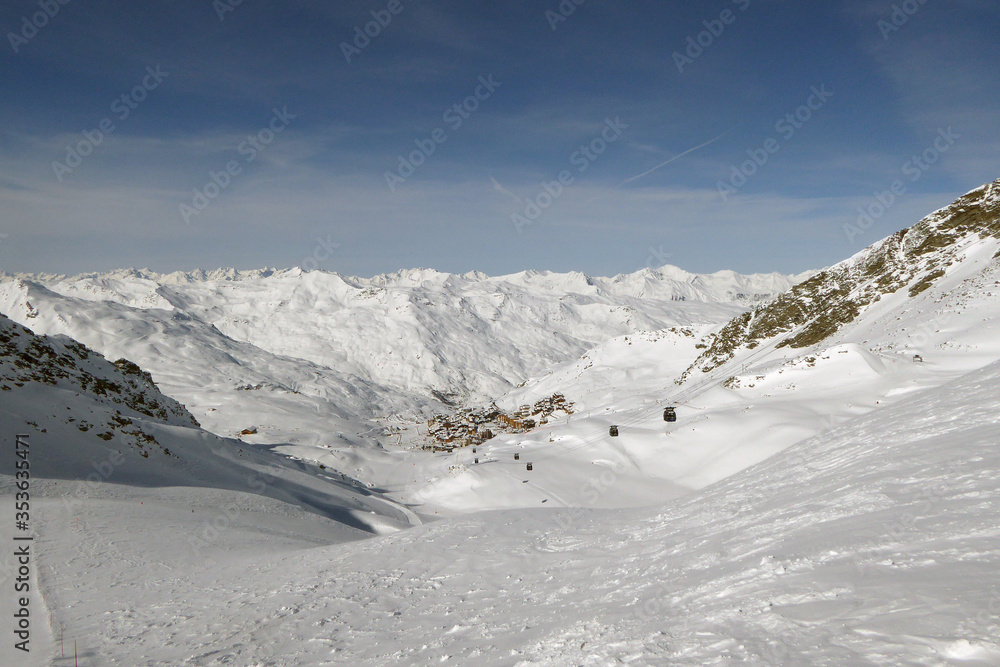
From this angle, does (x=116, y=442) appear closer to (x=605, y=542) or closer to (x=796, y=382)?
(x=605, y=542)

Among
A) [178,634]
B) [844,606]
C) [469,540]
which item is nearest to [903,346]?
[469,540]

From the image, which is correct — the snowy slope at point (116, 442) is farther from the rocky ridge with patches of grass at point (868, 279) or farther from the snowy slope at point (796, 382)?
the rocky ridge with patches of grass at point (868, 279)

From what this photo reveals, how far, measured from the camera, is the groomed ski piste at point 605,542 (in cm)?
544

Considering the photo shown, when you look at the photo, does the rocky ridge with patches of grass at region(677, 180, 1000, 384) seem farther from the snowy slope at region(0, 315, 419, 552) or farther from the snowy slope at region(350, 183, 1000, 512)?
the snowy slope at region(0, 315, 419, 552)

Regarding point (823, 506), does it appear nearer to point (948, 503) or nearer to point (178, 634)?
point (948, 503)

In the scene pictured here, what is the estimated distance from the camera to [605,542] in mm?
11820

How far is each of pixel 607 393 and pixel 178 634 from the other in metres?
56.9

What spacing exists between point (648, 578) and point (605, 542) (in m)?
3.59

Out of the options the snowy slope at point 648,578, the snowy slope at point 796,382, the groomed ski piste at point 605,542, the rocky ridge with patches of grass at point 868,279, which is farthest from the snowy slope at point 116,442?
the rocky ridge with patches of grass at point 868,279

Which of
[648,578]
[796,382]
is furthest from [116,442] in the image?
[796,382]

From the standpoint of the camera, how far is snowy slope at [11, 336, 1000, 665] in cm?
502

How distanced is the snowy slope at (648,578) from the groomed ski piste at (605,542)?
1.7 inches

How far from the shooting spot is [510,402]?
8806 cm

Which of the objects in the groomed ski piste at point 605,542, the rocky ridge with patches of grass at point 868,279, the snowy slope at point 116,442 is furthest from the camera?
the rocky ridge with patches of grass at point 868,279
